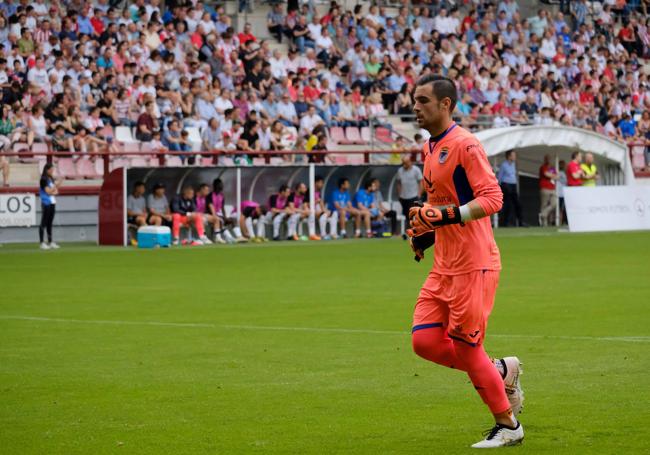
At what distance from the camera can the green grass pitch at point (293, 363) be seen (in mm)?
8117

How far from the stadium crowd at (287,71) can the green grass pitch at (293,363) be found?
939 centimetres

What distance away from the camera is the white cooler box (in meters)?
29.3

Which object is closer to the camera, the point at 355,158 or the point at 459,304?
the point at 459,304

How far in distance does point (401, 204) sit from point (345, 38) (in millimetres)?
8082

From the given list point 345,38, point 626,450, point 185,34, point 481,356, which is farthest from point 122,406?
point 345,38

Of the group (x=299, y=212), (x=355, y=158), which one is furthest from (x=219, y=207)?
(x=355, y=158)

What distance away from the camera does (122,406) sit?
30.5 feet

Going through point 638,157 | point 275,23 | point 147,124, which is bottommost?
point 638,157

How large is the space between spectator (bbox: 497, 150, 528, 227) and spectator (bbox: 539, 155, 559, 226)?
2.85 feet

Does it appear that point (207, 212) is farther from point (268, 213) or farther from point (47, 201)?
point (47, 201)

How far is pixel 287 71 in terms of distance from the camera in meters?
37.0

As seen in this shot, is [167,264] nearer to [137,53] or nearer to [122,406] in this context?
[137,53]

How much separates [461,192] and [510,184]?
29.1 meters

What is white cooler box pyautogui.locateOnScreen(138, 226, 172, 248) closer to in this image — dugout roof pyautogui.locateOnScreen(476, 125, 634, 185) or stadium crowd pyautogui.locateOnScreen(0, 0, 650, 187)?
stadium crowd pyautogui.locateOnScreen(0, 0, 650, 187)
